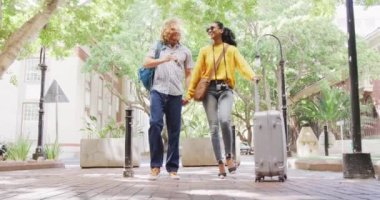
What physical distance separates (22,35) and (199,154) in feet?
15.0

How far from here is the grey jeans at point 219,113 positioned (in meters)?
5.85

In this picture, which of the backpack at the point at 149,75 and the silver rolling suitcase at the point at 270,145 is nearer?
the silver rolling suitcase at the point at 270,145

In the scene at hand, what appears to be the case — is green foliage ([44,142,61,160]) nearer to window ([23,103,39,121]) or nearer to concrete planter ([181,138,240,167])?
concrete planter ([181,138,240,167])

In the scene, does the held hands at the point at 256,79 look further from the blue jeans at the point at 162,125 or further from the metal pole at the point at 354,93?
the metal pole at the point at 354,93

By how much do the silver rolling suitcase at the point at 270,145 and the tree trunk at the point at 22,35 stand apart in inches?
215

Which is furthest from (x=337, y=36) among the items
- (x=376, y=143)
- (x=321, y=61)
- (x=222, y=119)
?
(x=222, y=119)

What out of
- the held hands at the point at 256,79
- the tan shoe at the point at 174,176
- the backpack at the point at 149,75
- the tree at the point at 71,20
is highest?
the tree at the point at 71,20

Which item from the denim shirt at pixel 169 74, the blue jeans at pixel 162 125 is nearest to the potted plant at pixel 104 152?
the blue jeans at pixel 162 125

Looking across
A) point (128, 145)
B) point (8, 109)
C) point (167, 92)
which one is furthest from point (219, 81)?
point (8, 109)

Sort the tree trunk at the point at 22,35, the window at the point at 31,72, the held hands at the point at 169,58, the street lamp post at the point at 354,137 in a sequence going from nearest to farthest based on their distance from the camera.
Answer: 1. the held hands at the point at 169,58
2. the street lamp post at the point at 354,137
3. the tree trunk at the point at 22,35
4. the window at the point at 31,72

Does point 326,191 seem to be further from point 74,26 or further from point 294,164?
point 74,26

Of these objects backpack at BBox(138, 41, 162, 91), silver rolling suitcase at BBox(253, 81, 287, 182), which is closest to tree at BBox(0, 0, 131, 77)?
backpack at BBox(138, 41, 162, 91)

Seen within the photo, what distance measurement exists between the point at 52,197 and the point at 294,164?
22.9 feet

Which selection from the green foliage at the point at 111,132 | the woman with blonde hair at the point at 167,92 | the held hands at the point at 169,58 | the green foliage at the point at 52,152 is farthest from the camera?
the green foliage at the point at 52,152
